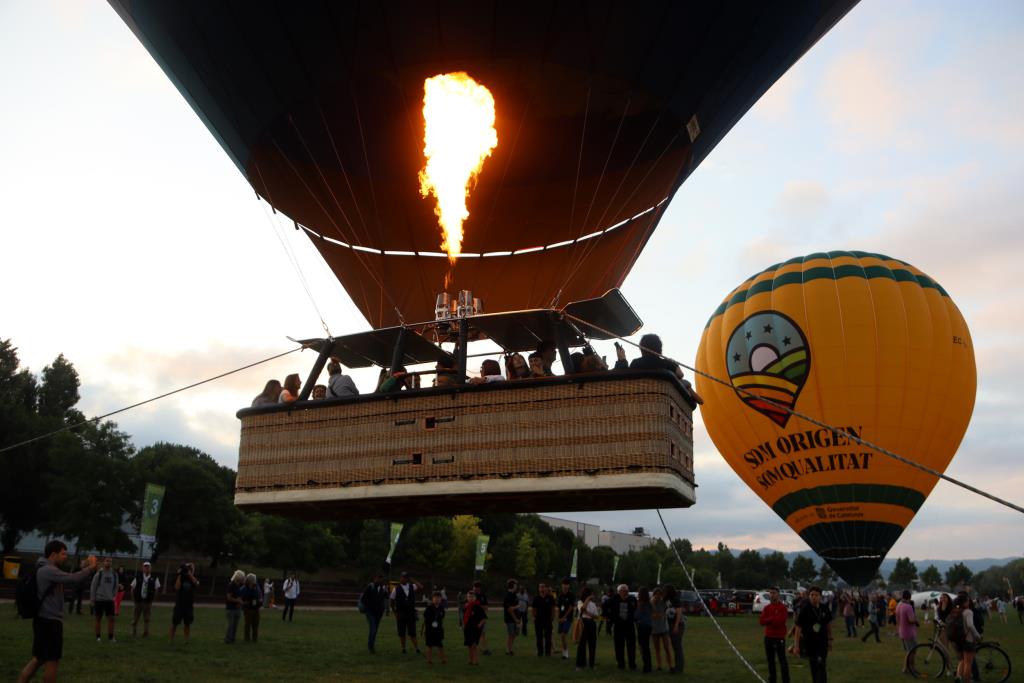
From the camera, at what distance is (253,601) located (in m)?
14.0

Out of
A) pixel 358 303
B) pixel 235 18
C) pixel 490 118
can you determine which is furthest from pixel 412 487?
pixel 358 303

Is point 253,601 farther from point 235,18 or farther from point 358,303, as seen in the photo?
point 235,18

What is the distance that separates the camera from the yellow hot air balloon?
1952cm

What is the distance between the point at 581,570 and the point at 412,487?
65.0 metres

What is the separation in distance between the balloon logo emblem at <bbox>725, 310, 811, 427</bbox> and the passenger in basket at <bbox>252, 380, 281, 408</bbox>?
1418cm

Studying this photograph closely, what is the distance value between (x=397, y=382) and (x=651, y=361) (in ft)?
5.93

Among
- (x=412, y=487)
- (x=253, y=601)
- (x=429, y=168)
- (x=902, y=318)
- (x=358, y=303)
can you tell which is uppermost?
(x=902, y=318)

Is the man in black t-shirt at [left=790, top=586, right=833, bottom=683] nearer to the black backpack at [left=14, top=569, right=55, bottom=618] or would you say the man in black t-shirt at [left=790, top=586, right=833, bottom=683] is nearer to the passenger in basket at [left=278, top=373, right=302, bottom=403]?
the passenger in basket at [left=278, top=373, right=302, bottom=403]

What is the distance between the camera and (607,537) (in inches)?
3612

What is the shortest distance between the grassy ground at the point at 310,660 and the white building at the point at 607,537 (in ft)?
200

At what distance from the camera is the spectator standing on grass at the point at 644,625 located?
12344 mm

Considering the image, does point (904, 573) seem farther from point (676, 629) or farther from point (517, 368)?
point (517, 368)

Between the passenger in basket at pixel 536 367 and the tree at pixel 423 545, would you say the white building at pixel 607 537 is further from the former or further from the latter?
the passenger in basket at pixel 536 367

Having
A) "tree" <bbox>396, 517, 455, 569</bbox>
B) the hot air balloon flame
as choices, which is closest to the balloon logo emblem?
the hot air balloon flame
